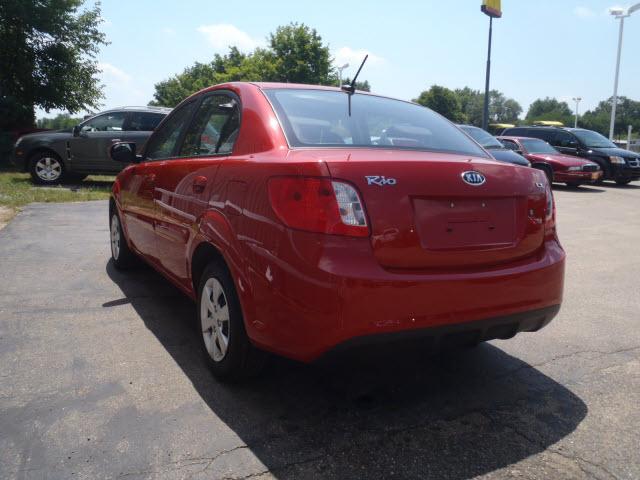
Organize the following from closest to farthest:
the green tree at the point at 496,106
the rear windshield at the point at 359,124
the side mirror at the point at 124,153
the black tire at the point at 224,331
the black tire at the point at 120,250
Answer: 1. the black tire at the point at 224,331
2. the rear windshield at the point at 359,124
3. the side mirror at the point at 124,153
4. the black tire at the point at 120,250
5. the green tree at the point at 496,106

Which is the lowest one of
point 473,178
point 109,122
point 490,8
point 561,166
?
point 561,166

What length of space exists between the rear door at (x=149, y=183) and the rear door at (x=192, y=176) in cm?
14

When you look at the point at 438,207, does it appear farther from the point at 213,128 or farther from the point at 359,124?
the point at 213,128

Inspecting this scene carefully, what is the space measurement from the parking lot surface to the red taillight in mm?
591

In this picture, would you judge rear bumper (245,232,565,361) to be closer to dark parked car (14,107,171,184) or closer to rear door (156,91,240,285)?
rear door (156,91,240,285)

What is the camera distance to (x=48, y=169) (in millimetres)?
13242

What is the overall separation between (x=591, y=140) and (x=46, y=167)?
15765 mm

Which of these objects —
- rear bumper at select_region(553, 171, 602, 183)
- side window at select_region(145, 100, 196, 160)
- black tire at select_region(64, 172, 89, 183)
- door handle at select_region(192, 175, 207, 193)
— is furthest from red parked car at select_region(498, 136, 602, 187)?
door handle at select_region(192, 175, 207, 193)

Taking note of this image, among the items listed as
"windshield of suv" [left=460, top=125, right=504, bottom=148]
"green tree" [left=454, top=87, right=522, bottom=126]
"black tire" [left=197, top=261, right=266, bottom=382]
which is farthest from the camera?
"green tree" [left=454, top=87, right=522, bottom=126]

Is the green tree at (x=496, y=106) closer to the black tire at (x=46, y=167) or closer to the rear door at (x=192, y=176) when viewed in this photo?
the black tire at (x=46, y=167)

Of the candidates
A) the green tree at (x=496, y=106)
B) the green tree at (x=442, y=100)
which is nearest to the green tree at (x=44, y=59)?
the green tree at (x=442, y=100)

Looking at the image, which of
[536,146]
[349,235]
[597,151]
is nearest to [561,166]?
[536,146]

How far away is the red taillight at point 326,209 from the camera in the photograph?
2428mm

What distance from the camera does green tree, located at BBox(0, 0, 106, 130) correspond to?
1977cm
